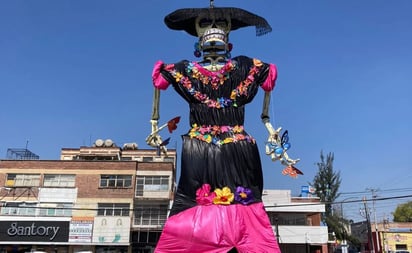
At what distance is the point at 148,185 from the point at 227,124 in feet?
84.6

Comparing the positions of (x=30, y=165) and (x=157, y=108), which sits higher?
(x=30, y=165)

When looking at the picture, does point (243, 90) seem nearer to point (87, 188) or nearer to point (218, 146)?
point (218, 146)

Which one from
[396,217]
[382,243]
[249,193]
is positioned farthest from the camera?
[396,217]

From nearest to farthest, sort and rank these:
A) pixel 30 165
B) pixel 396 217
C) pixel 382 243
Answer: pixel 30 165 < pixel 382 243 < pixel 396 217

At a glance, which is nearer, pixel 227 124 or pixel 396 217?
pixel 227 124

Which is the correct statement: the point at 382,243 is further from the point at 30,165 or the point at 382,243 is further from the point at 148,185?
the point at 30,165

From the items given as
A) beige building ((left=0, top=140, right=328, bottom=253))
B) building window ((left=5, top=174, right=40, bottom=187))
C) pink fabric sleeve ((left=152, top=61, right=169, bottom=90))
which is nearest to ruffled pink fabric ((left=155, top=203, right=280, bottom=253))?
pink fabric sleeve ((left=152, top=61, right=169, bottom=90))

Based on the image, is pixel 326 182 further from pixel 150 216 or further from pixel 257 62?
pixel 257 62

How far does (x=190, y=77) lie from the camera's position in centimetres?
796

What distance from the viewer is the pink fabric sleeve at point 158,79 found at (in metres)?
7.99

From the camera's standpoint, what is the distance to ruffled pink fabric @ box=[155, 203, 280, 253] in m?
6.68

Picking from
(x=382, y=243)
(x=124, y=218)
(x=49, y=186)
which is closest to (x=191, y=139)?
(x=124, y=218)

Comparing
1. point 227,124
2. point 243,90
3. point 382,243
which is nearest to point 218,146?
point 227,124

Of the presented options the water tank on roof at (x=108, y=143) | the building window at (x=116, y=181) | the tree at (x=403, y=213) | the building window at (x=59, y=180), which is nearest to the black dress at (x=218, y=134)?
the building window at (x=116, y=181)
